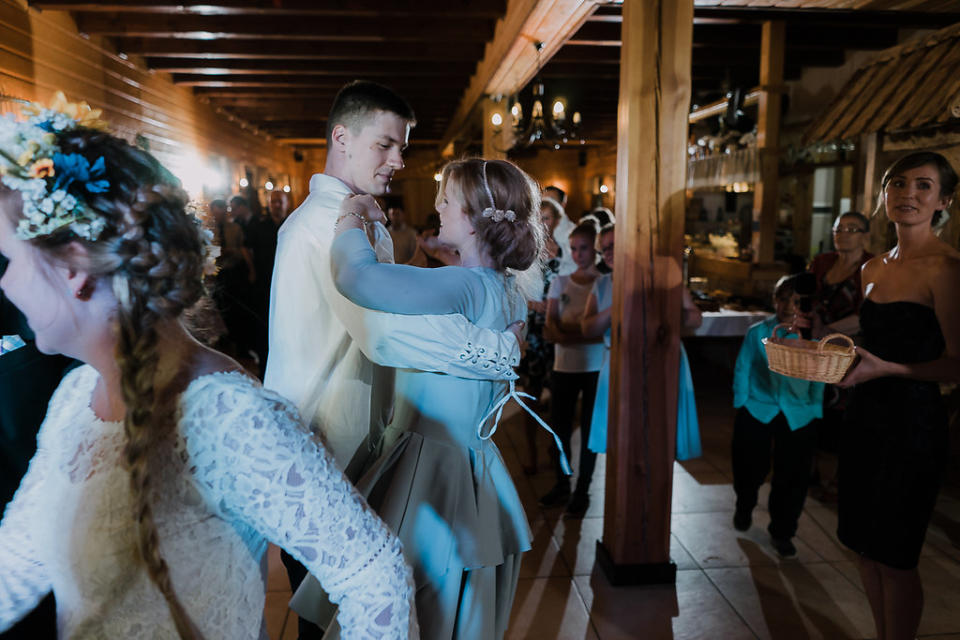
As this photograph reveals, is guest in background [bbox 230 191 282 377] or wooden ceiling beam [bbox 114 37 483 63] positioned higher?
wooden ceiling beam [bbox 114 37 483 63]

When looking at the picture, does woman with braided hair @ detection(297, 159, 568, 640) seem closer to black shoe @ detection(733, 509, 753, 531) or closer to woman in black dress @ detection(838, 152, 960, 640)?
woman in black dress @ detection(838, 152, 960, 640)

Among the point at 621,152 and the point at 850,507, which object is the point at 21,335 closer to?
the point at 621,152

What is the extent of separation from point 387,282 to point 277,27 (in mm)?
5461

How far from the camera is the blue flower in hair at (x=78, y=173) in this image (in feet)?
2.91

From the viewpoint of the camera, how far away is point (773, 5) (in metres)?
3.32

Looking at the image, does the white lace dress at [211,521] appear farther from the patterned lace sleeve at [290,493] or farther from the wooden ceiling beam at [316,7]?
the wooden ceiling beam at [316,7]

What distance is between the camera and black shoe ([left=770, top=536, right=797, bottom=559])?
3262mm

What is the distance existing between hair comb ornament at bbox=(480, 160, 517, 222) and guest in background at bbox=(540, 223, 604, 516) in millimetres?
2033

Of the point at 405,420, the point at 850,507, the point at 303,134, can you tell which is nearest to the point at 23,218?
the point at 405,420

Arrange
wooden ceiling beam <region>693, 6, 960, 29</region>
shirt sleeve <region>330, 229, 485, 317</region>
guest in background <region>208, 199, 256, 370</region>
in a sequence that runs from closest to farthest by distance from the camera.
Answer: shirt sleeve <region>330, 229, 485, 317</region> → wooden ceiling beam <region>693, 6, 960, 29</region> → guest in background <region>208, 199, 256, 370</region>

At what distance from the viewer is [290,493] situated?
35.4 inches

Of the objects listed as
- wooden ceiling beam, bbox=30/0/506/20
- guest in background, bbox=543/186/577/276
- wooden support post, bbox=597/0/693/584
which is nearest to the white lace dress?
wooden support post, bbox=597/0/693/584

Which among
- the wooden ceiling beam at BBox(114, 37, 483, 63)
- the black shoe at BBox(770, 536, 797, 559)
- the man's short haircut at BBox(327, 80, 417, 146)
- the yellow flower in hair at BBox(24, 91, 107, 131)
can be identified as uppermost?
the wooden ceiling beam at BBox(114, 37, 483, 63)

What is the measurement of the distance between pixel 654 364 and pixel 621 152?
98 centimetres
